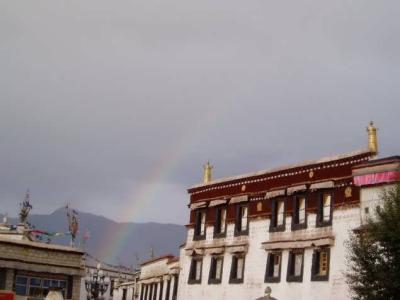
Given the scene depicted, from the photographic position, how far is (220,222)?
43062 millimetres

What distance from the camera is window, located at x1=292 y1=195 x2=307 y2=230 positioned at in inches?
1427

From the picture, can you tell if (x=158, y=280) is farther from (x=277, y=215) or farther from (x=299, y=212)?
(x=299, y=212)

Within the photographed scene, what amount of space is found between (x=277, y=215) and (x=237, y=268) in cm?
482

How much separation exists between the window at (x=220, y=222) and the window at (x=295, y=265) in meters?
7.19

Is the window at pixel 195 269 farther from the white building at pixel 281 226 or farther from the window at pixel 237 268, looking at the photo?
the window at pixel 237 268

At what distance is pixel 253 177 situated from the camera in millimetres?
40594

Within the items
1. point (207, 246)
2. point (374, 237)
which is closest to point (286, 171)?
point (207, 246)

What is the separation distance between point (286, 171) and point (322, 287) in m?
7.43

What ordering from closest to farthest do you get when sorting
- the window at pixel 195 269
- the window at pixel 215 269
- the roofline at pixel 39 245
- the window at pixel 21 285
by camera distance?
the window at pixel 215 269 < the roofline at pixel 39 245 < the window at pixel 21 285 < the window at pixel 195 269

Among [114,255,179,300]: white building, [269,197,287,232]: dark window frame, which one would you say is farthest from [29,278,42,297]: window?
[269,197,287,232]: dark window frame

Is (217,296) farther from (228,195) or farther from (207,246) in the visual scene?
(228,195)

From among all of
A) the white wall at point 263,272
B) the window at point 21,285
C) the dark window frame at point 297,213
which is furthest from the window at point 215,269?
the window at point 21,285

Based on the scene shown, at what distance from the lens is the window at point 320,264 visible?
111 feet

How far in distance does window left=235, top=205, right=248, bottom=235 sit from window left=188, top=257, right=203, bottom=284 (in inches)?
170
